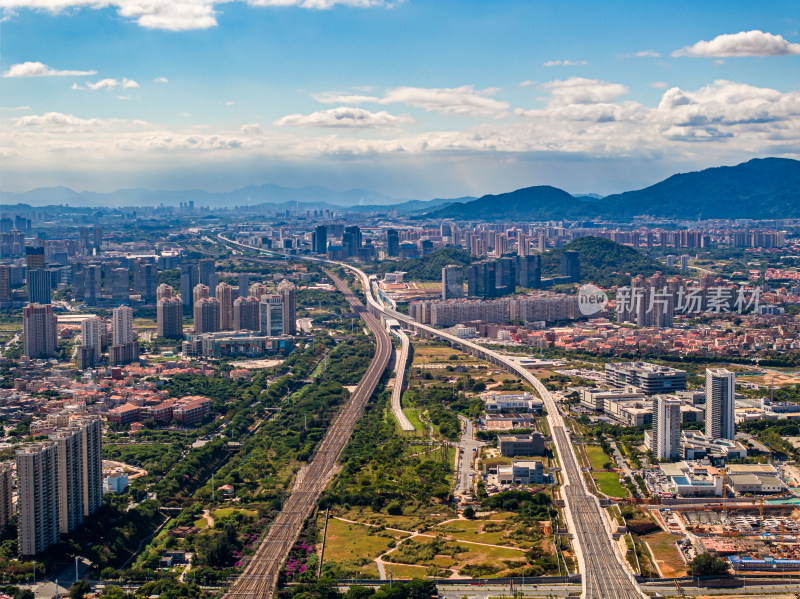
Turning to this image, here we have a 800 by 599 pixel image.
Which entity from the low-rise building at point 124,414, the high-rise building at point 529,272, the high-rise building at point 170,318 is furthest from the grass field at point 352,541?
the high-rise building at point 529,272

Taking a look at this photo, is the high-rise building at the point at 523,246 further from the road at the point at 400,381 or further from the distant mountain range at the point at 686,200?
the distant mountain range at the point at 686,200

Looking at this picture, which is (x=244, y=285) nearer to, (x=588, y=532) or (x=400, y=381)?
(x=400, y=381)

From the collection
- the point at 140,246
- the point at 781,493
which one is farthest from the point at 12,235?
the point at 781,493

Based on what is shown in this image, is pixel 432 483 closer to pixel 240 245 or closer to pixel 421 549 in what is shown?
pixel 421 549

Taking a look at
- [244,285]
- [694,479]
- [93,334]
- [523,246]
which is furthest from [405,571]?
[523,246]

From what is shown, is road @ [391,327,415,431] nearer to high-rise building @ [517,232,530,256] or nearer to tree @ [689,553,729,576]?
tree @ [689,553,729,576]

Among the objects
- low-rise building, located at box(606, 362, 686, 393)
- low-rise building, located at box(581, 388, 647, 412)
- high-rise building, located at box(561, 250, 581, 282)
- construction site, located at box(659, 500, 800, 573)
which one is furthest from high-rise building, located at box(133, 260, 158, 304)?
construction site, located at box(659, 500, 800, 573)
